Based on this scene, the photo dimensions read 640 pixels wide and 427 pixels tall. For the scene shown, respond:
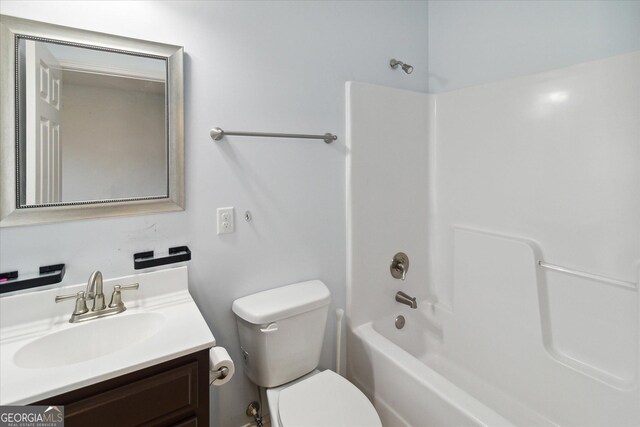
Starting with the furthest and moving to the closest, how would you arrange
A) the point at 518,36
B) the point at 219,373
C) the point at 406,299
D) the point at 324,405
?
the point at 406,299 → the point at 518,36 → the point at 324,405 → the point at 219,373

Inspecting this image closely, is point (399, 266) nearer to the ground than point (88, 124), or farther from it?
nearer to the ground

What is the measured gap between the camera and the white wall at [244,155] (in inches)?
46.4

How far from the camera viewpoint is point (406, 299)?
193 centimetres

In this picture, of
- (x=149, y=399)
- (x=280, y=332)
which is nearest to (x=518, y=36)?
(x=280, y=332)

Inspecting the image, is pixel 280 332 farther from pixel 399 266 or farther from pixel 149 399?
pixel 399 266

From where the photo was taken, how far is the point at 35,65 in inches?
42.0

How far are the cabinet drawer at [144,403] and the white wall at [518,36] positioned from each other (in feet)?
6.62

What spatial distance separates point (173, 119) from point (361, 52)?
1084 mm

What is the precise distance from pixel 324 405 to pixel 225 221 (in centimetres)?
85

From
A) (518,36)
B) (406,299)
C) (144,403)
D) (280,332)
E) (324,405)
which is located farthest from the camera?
(406,299)

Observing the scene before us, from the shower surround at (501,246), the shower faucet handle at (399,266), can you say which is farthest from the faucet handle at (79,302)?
the shower faucet handle at (399,266)

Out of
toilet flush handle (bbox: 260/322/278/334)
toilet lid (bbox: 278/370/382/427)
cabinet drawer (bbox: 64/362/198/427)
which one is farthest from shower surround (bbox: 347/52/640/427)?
cabinet drawer (bbox: 64/362/198/427)

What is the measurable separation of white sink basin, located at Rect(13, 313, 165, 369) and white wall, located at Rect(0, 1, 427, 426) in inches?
7.6

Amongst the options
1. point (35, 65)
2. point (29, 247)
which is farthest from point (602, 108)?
point (29, 247)
